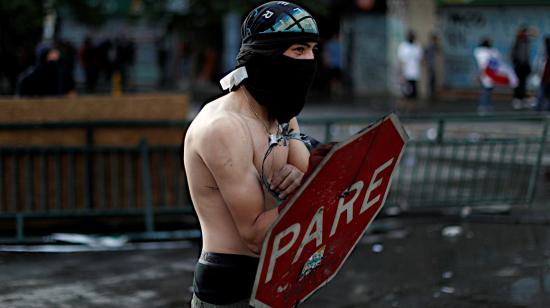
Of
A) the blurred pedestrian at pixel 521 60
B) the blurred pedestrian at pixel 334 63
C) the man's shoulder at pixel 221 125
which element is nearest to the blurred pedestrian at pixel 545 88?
the blurred pedestrian at pixel 521 60

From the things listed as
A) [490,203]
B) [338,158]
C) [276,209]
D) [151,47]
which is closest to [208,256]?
[276,209]

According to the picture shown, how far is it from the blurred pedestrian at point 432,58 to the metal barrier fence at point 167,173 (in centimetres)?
1506

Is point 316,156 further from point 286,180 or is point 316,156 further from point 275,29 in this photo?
point 275,29

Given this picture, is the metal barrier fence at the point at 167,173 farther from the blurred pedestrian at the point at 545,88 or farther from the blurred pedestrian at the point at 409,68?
the blurred pedestrian at the point at 409,68

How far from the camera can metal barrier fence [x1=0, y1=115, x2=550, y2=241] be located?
26.7ft

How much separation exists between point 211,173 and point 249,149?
5.6 inches

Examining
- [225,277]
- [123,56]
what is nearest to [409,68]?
[123,56]

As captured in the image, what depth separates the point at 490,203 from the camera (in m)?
9.02

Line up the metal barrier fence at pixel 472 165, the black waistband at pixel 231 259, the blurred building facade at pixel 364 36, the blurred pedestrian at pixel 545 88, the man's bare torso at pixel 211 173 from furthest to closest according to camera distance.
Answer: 1. the blurred building facade at pixel 364 36
2. the blurred pedestrian at pixel 545 88
3. the metal barrier fence at pixel 472 165
4. the black waistband at pixel 231 259
5. the man's bare torso at pixel 211 173

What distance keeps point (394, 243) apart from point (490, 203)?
4.72 ft

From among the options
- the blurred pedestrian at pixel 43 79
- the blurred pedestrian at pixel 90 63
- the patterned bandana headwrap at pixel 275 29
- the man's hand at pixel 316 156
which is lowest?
the blurred pedestrian at pixel 90 63

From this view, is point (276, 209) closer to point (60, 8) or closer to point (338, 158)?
point (338, 158)

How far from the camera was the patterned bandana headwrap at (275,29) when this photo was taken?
2.62 metres

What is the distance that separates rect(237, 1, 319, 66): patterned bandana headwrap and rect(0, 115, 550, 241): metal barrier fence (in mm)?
5461
